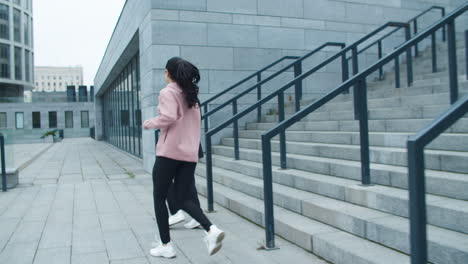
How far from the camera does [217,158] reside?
787cm

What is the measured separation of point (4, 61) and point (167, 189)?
58.8 meters

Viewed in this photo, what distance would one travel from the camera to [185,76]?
3666 millimetres

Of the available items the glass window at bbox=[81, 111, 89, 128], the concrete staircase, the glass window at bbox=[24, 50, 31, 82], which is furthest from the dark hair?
the glass window at bbox=[24, 50, 31, 82]

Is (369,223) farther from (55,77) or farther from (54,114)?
(55,77)

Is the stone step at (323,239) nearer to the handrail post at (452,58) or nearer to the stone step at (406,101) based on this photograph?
the handrail post at (452,58)

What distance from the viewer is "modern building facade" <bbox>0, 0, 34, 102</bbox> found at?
177 feet

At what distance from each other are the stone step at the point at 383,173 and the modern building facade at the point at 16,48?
5313 centimetres

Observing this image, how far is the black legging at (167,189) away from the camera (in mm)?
3742

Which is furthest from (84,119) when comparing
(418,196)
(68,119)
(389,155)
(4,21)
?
(418,196)

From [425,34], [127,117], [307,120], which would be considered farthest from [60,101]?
[425,34]

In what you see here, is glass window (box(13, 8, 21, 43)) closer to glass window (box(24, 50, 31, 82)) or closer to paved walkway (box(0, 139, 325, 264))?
glass window (box(24, 50, 31, 82))

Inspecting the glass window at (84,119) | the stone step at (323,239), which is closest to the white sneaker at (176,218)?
the stone step at (323,239)

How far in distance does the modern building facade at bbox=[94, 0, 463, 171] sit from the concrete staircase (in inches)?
116

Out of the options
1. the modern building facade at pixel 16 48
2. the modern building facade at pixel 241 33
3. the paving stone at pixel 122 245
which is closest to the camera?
the paving stone at pixel 122 245
